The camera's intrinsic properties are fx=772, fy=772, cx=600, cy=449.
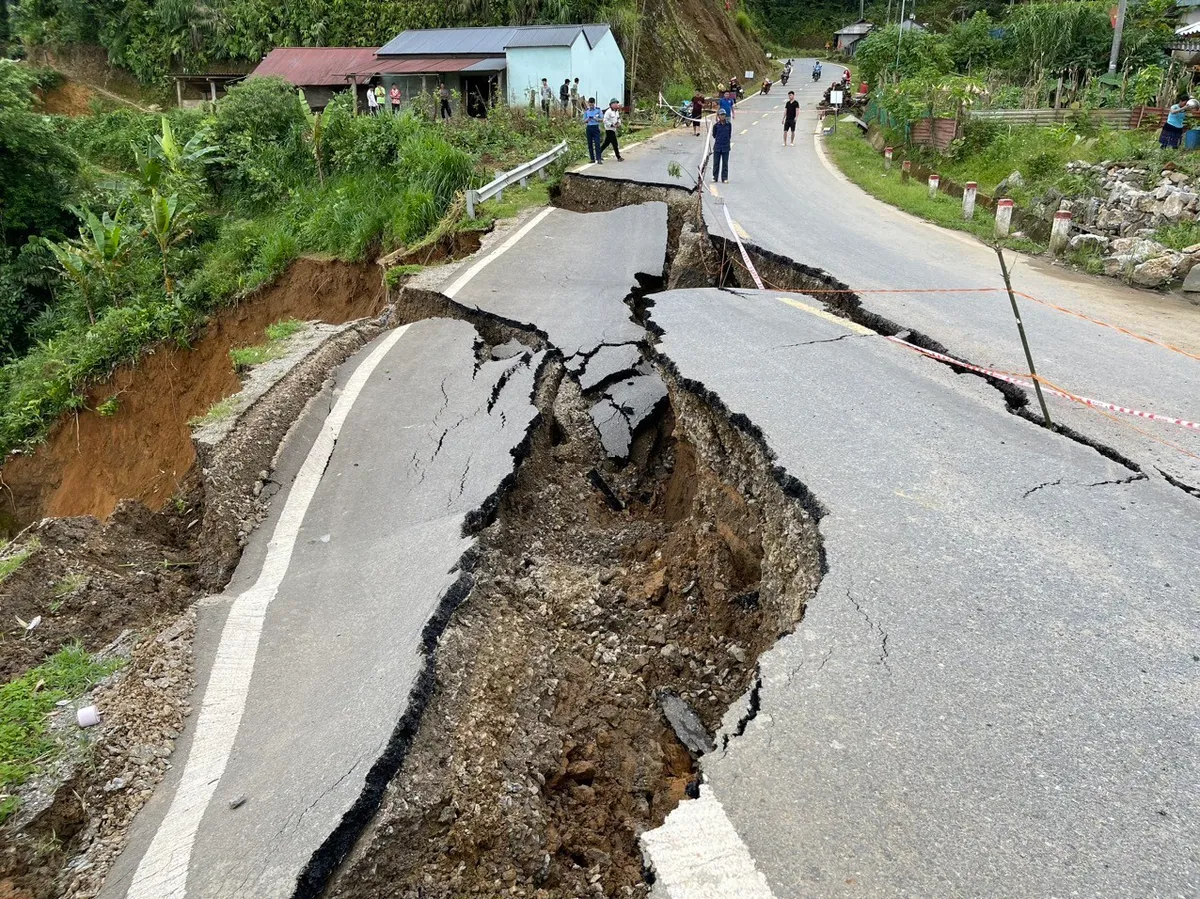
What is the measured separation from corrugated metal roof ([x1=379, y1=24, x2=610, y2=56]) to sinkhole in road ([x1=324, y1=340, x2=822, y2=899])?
83.4ft

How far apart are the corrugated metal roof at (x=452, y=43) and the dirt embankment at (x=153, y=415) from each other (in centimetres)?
1830

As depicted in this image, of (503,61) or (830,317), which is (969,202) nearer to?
(830,317)

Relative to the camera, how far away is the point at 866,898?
224cm

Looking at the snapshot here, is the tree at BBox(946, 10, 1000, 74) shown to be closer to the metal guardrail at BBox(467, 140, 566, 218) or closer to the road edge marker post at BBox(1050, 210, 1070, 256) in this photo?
the road edge marker post at BBox(1050, 210, 1070, 256)

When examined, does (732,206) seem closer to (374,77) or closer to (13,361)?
(13,361)

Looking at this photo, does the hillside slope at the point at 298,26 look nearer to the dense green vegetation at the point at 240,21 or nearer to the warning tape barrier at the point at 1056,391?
the dense green vegetation at the point at 240,21

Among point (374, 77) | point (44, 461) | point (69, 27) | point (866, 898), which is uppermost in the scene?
point (69, 27)

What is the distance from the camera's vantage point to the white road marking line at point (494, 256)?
885 centimetres

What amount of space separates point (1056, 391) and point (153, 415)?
11706 mm

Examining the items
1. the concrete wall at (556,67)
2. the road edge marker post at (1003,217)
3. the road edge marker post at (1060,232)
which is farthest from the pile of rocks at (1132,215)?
the concrete wall at (556,67)

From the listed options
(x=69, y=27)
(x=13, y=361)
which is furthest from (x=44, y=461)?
(x=69, y=27)

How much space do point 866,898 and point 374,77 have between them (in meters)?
33.1

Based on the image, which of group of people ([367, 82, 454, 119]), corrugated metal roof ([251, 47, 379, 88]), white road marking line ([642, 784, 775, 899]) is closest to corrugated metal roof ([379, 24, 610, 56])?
corrugated metal roof ([251, 47, 379, 88])

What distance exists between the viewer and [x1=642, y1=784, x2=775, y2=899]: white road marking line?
2.28 m
